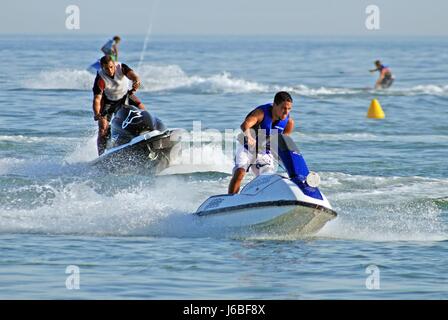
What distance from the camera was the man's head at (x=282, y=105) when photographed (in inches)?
443

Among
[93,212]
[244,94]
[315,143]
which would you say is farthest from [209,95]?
[93,212]

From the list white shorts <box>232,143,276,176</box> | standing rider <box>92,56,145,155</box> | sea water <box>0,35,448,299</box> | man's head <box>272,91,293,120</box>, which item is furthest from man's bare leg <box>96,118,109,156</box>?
man's head <box>272,91,293,120</box>

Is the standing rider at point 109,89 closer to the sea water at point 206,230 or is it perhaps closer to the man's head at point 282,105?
A: the sea water at point 206,230

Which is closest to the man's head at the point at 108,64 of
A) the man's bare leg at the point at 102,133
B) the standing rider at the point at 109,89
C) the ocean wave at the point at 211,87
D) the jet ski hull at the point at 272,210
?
the standing rider at the point at 109,89

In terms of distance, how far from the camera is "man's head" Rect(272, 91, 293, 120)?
1125 cm

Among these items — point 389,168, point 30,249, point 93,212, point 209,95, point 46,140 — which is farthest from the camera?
point 209,95

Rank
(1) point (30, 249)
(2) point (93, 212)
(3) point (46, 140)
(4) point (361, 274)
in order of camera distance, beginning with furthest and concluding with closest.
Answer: (3) point (46, 140)
(2) point (93, 212)
(1) point (30, 249)
(4) point (361, 274)

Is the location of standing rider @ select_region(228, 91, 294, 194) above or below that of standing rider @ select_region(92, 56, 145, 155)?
below

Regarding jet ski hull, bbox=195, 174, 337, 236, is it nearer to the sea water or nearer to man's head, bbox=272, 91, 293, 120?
the sea water

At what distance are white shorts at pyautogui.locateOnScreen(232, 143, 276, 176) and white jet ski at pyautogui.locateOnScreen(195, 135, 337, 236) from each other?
0.43 meters
